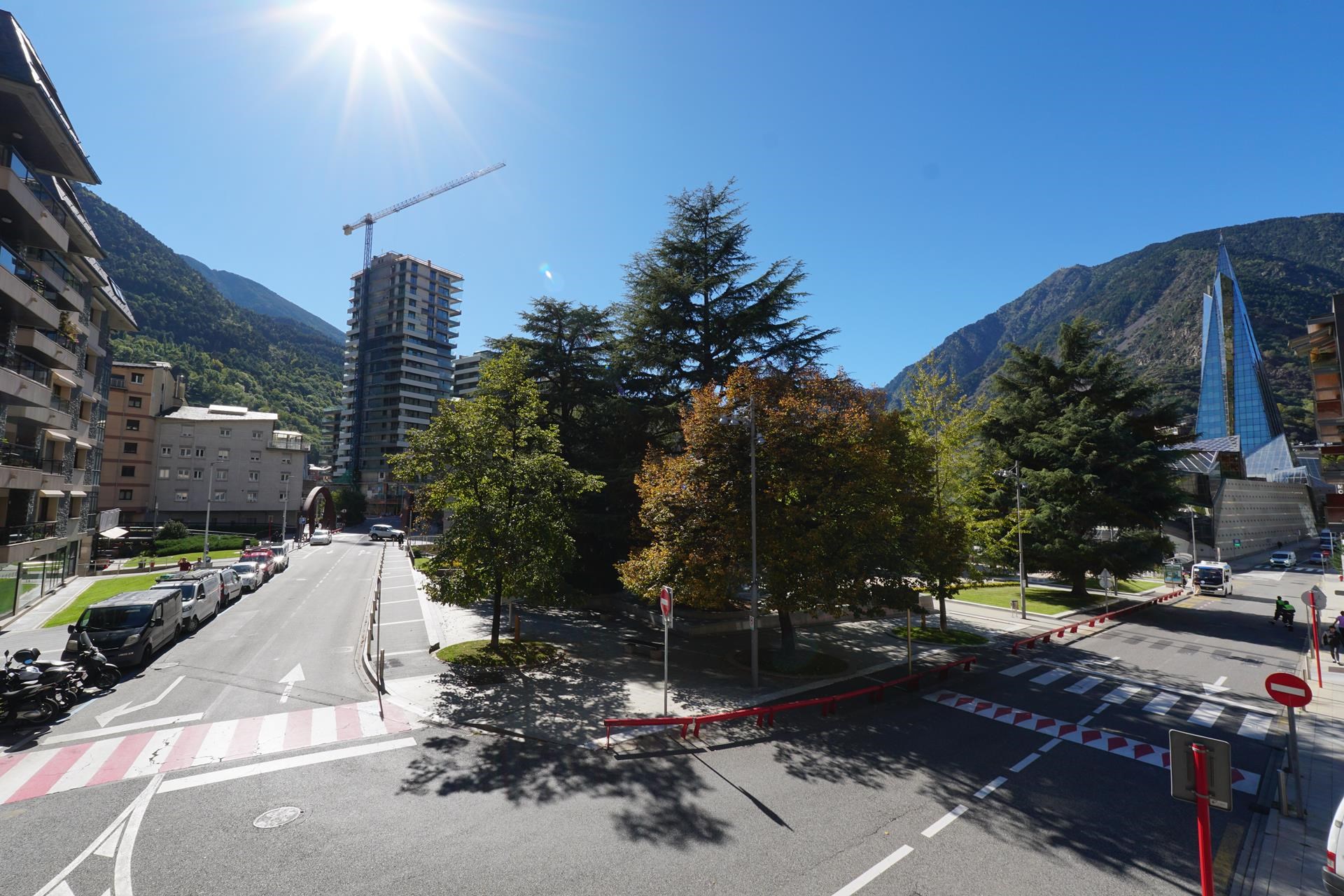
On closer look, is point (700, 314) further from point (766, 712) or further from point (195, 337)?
point (195, 337)

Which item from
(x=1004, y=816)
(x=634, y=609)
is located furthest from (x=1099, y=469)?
(x=1004, y=816)

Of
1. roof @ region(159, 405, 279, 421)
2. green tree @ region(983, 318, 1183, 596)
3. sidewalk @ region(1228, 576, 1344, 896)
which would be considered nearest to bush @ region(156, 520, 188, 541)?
roof @ region(159, 405, 279, 421)

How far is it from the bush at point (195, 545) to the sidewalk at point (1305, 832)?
6513cm

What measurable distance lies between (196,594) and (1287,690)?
3342cm

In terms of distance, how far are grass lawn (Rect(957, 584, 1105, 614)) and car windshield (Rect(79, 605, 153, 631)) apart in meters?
35.7

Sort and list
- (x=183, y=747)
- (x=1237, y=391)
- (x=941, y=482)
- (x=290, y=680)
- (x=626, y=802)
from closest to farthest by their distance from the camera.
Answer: (x=626, y=802), (x=183, y=747), (x=290, y=680), (x=941, y=482), (x=1237, y=391)

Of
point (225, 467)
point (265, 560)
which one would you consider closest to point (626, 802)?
point (265, 560)

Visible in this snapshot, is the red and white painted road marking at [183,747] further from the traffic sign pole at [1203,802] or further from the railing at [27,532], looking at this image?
the railing at [27,532]

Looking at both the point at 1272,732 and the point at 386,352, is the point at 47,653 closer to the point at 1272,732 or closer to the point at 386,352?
the point at 1272,732

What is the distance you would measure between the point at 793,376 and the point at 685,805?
14093mm

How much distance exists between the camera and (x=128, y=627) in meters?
17.6

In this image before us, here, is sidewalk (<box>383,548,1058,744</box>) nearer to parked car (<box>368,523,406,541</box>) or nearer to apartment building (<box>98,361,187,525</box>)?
parked car (<box>368,523,406,541</box>)

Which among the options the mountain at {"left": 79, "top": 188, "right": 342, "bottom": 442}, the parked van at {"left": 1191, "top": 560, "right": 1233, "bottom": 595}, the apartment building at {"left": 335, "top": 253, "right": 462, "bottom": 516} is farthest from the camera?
the apartment building at {"left": 335, "top": 253, "right": 462, "bottom": 516}

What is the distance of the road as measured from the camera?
764 centimetres
